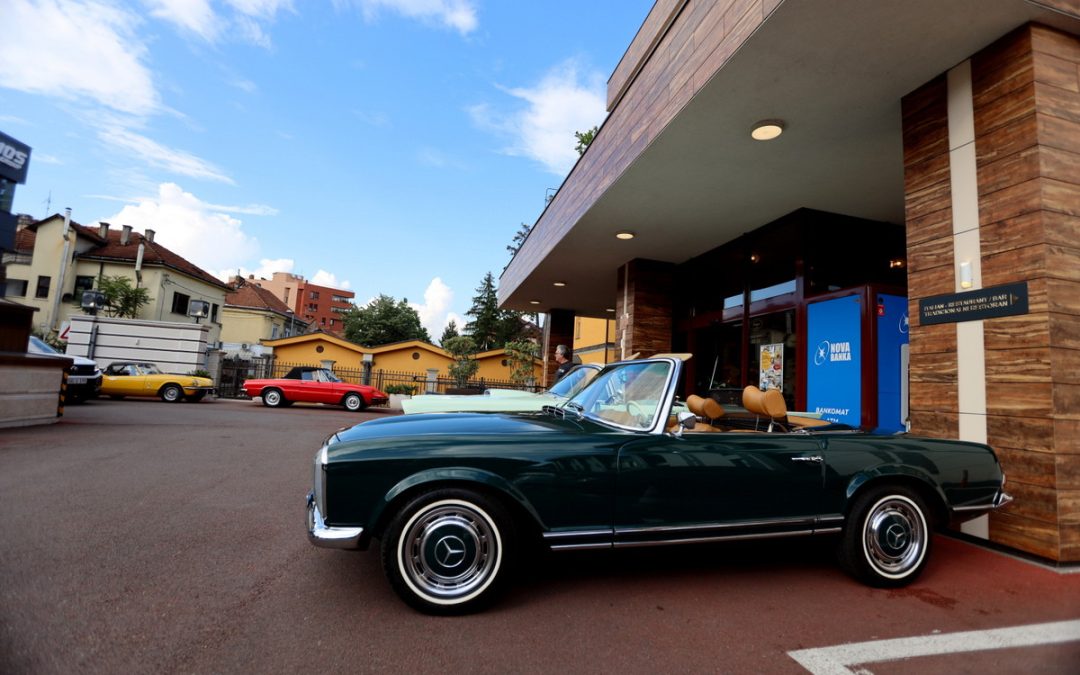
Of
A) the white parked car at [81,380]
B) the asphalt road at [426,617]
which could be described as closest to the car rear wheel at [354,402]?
the white parked car at [81,380]

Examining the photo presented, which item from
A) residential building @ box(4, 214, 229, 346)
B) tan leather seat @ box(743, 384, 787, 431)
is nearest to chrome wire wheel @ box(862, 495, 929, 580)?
tan leather seat @ box(743, 384, 787, 431)

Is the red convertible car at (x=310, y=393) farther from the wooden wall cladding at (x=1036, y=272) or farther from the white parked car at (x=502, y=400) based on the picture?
the wooden wall cladding at (x=1036, y=272)

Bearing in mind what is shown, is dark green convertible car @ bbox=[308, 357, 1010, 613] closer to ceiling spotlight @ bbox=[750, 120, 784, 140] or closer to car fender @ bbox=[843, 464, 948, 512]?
car fender @ bbox=[843, 464, 948, 512]

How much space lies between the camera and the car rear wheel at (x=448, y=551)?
2354mm

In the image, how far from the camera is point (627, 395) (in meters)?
3.16

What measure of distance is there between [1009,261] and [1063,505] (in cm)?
168

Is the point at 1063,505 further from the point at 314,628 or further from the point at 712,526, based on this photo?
the point at 314,628

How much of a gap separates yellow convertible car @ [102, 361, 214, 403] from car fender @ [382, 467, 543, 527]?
17.4 m

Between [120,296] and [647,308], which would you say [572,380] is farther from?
[120,296]

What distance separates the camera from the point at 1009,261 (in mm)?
3582

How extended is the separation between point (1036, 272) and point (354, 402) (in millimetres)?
16672

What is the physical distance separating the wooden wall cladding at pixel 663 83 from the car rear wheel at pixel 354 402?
1091cm

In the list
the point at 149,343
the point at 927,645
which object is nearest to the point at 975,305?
the point at 927,645

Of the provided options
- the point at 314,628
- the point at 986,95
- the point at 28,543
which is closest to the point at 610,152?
the point at 986,95
